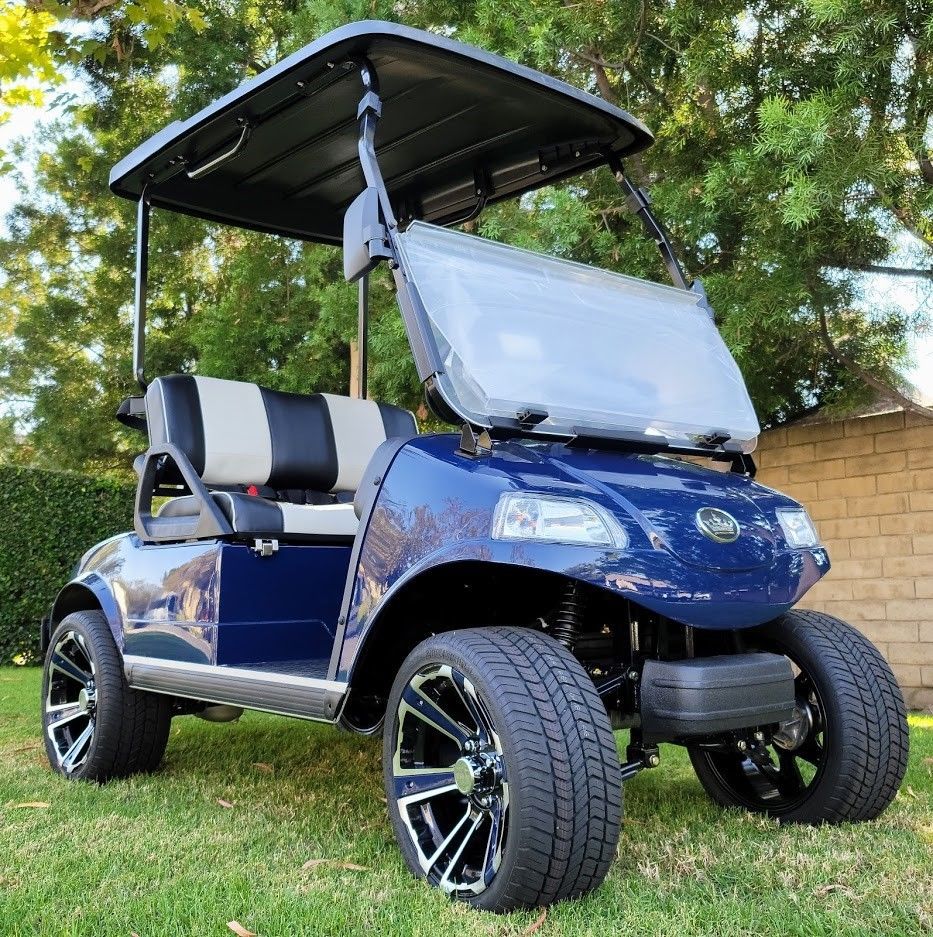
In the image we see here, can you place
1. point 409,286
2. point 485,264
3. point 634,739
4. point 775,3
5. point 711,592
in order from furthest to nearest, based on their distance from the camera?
point 775,3
point 485,264
point 409,286
point 634,739
point 711,592

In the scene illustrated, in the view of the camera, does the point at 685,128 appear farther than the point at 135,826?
Yes

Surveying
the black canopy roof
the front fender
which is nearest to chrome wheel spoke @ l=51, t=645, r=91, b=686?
the front fender

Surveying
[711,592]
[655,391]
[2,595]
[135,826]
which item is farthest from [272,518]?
[2,595]

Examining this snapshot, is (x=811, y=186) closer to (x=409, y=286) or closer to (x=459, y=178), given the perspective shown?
(x=459, y=178)

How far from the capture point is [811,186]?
4414 mm

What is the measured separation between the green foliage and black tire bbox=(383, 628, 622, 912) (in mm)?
7175

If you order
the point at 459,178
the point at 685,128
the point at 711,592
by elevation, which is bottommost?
the point at 711,592

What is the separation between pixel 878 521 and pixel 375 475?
4.86 meters

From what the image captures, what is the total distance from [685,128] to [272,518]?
376 centimetres

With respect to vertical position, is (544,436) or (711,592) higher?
(544,436)

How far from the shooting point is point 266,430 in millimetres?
4312

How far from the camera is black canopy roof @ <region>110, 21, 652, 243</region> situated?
312 centimetres

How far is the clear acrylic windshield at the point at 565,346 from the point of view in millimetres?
2818

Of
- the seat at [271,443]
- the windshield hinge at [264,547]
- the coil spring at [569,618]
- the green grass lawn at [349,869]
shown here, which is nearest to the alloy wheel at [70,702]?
the green grass lawn at [349,869]
